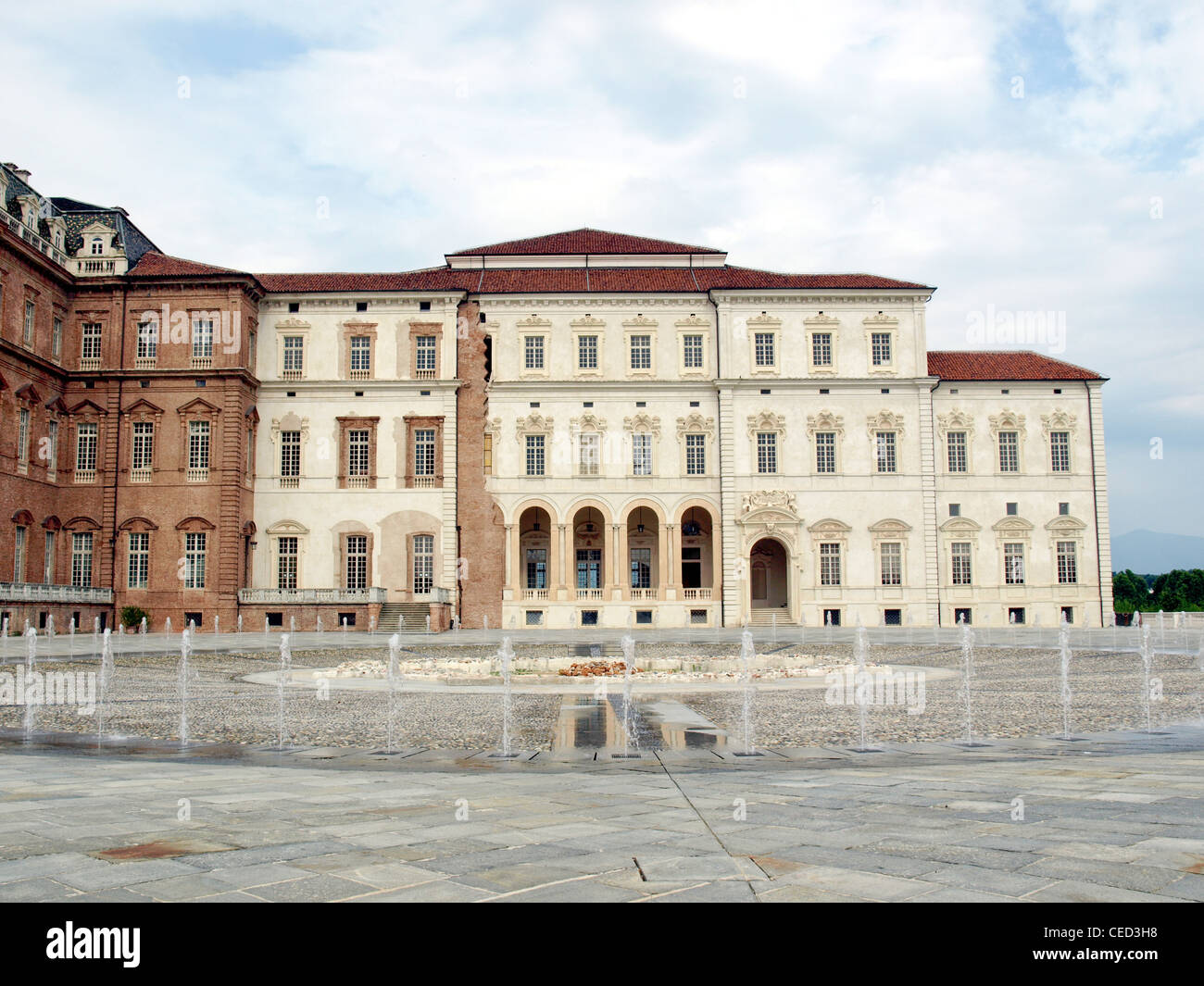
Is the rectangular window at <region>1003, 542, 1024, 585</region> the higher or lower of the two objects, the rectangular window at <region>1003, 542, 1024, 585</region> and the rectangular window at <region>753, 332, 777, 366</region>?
the lower

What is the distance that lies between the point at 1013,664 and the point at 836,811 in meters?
20.4

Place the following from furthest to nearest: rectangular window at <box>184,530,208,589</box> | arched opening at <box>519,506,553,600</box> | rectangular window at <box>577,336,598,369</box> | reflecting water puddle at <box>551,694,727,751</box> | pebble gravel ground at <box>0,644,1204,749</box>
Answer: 1. arched opening at <box>519,506,553,600</box>
2. rectangular window at <box>577,336,598,369</box>
3. rectangular window at <box>184,530,208,589</box>
4. pebble gravel ground at <box>0,644,1204,749</box>
5. reflecting water puddle at <box>551,694,727,751</box>

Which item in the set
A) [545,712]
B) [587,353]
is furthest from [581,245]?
[545,712]

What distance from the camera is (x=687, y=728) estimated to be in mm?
12711

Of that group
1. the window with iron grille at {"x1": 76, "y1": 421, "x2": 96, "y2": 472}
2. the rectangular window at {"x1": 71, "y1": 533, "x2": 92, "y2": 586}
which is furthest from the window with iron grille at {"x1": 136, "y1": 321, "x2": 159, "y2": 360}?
the rectangular window at {"x1": 71, "y1": 533, "x2": 92, "y2": 586}

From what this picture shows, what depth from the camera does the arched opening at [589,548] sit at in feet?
164

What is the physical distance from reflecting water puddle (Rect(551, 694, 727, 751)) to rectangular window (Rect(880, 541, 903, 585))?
31980 millimetres

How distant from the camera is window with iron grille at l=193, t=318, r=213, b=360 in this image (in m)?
44.7

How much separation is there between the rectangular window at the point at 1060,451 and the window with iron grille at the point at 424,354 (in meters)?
28.7

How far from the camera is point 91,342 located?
148 ft

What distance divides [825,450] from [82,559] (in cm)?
3277

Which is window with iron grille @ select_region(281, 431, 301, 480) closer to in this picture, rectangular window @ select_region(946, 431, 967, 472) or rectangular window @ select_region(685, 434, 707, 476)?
rectangular window @ select_region(685, 434, 707, 476)
